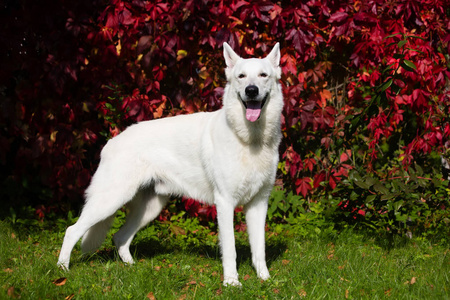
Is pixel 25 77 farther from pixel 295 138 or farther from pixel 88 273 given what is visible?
pixel 295 138

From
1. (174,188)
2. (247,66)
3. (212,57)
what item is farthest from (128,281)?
(212,57)

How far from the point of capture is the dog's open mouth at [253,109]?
11.6 ft

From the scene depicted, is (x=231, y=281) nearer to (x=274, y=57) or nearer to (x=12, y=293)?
(x=12, y=293)

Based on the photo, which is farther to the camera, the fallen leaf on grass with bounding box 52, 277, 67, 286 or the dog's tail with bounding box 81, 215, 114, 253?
the dog's tail with bounding box 81, 215, 114, 253

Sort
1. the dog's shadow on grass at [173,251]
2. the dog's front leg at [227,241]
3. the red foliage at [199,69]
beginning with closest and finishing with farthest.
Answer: the dog's front leg at [227,241] < the dog's shadow on grass at [173,251] < the red foliage at [199,69]

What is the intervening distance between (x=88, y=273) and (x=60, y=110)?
7.10ft

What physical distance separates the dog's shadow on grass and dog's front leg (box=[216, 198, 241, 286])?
0.50 m

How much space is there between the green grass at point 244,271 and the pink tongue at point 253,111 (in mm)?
1225

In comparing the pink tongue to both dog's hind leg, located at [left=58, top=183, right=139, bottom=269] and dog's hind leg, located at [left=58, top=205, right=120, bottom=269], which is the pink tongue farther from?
dog's hind leg, located at [left=58, top=205, right=120, bottom=269]

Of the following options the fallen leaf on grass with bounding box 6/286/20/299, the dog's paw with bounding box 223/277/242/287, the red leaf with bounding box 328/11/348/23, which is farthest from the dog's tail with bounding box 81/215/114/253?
the red leaf with bounding box 328/11/348/23

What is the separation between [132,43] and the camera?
4.86 m

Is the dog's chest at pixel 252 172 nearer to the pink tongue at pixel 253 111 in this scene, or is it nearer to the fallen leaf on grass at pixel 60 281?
the pink tongue at pixel 253 111

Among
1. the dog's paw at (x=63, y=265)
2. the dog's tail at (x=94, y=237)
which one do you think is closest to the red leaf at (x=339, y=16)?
the dog's tail at (x=94, y=237)

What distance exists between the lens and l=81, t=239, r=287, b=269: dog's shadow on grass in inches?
168
